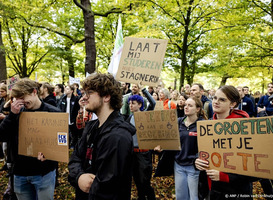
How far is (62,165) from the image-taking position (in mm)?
5879

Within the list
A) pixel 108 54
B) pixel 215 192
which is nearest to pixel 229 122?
pixel 215 192

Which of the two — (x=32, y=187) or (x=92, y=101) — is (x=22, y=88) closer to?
(x=92, y=101)

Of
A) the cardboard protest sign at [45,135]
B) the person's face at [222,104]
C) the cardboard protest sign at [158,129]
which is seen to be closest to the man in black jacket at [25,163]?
the cardboard protest sign at [45,135]

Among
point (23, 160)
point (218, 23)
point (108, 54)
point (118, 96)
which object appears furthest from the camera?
point (108, 54)

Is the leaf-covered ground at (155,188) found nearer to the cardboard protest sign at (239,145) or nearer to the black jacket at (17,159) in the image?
the black jacket at (17,159)

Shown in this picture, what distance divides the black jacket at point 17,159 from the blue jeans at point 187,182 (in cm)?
201

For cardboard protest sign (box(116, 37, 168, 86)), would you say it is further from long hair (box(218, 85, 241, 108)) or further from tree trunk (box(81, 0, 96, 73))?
tree trunk (box(81, 0, 96, 73))

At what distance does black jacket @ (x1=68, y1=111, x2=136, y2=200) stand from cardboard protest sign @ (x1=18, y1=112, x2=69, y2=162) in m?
0.59

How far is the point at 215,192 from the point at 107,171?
1426mm

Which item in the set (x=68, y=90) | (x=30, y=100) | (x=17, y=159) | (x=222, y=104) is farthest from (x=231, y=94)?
(x=68, y=90)

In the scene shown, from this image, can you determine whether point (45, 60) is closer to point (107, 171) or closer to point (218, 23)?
point (218, 23)

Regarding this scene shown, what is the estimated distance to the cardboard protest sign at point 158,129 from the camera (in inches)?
108

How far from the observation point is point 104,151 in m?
1.64

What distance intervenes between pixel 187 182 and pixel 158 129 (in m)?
1.04
